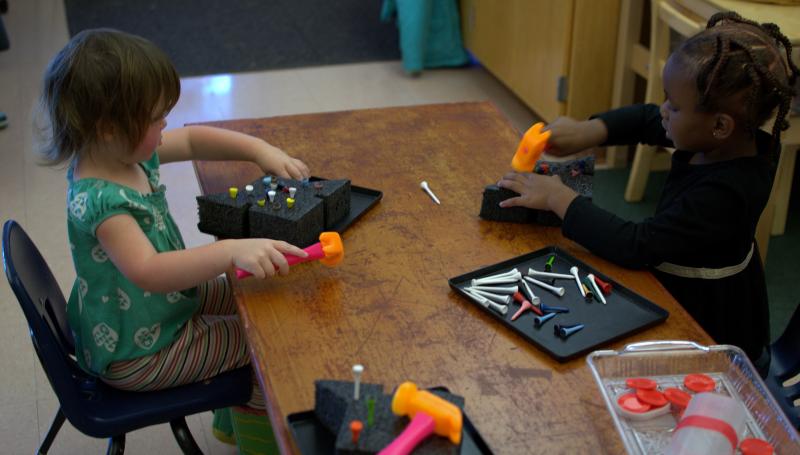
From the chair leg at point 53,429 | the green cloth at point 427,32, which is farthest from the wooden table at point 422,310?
the green cloth at point 427,32

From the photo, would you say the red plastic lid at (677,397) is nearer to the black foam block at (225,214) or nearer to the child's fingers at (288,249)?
the child's fingers at (288,249)

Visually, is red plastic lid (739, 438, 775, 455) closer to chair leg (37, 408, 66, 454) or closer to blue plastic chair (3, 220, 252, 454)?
blue plastic chair (3, 220, 252, 454)

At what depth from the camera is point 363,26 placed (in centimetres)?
468

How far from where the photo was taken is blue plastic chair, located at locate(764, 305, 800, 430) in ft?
4.72

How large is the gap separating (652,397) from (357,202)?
25.0 inches

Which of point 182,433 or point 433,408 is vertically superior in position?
point 433,408

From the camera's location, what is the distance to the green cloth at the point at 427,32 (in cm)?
396

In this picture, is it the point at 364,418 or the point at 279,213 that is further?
the point at 279,213

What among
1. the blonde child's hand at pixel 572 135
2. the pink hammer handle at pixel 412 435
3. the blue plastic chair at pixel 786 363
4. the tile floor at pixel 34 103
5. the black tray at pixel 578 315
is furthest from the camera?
the tile floor at pixel 34 103

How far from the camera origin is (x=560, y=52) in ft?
10.5

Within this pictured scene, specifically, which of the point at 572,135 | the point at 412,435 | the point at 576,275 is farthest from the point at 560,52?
the point at 412,435

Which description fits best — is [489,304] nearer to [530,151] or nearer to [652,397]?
[652,397]

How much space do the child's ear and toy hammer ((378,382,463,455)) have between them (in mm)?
682

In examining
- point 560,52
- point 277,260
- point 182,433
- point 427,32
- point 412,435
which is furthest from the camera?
point 427,32
